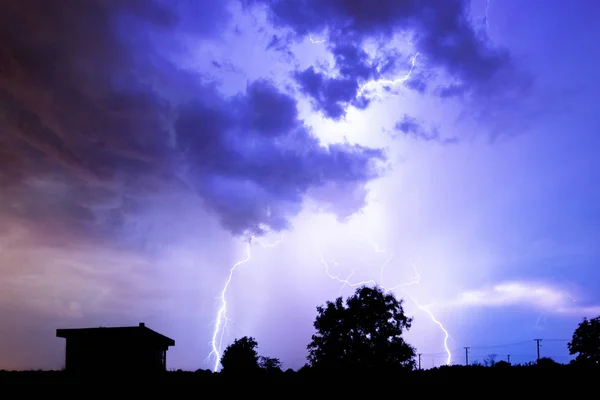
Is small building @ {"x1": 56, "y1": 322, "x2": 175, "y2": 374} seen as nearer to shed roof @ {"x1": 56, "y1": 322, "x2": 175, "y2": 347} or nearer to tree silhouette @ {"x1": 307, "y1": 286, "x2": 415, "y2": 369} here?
shed roof @ {"x1": 56, "y1": 322, "x2": 175, "y2": 347}

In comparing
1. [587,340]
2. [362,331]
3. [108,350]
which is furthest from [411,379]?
[587,340]

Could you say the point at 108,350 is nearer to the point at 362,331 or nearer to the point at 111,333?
the point at 111,333

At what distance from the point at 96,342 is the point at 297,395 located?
20.0m

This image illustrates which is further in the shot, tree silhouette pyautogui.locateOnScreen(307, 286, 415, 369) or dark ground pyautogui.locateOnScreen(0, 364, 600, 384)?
tree silhouette pyautogui.locateOnScreen(307, 286, 415, 369)

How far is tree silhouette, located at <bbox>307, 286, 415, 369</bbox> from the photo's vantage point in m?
50.5

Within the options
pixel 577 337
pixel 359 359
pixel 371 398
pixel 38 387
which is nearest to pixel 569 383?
pixel 371 398

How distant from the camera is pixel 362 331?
2064 inches

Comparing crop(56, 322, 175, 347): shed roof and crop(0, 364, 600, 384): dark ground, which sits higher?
crop(56, 322, 175, 347): shed roof

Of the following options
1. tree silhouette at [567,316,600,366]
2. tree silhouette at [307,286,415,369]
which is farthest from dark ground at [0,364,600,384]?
tree silhouette at [567,316,600,366]

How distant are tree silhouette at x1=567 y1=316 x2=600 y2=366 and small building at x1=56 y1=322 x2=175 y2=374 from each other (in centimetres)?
5265

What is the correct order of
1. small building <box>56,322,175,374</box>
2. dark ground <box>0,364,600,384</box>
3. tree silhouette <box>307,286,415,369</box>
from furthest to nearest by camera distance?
tree silhouette <box>307,286,415,369</box>, small building <box>56,322,175,374</box>, dark ground <box>0,364,600,384</box>

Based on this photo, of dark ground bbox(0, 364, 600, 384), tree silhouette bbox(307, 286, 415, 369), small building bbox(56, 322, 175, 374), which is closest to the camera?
dark ground bbox(0, 364, 600, 384)

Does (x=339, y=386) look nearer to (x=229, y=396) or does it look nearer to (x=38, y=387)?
(x=229, y=396)

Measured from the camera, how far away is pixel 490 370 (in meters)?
15.3
